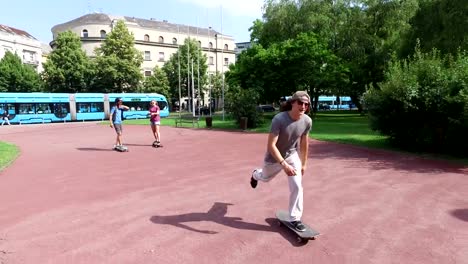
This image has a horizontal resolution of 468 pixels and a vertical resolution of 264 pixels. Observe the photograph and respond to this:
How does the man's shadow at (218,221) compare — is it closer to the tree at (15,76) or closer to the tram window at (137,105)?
the tram window at (137,105)

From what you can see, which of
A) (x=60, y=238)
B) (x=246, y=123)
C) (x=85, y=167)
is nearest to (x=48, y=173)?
(x=85, y=167)

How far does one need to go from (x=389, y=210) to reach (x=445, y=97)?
6755 mm

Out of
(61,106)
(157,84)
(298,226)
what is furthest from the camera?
(157,84)

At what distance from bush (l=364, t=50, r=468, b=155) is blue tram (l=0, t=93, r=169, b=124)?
108 feet

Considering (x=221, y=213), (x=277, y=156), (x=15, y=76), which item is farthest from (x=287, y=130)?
(x=15, y=76)

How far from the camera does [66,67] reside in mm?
52094

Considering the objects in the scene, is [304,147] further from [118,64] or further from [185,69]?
[185,69]

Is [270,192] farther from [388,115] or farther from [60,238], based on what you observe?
[388,115]

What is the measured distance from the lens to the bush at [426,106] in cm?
1120

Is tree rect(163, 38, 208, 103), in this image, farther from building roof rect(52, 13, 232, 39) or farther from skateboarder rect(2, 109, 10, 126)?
skateboarder rect(2, 109, 10, 126)

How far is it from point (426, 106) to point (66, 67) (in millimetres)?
50388

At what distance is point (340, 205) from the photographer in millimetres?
6238

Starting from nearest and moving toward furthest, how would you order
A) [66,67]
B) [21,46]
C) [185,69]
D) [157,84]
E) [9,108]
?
[9,108] → [66,67] → [157,84] → [185,69] → [21,46]

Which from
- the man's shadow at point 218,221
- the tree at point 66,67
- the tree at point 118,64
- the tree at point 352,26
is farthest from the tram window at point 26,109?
the man's shadow at point 218,221
